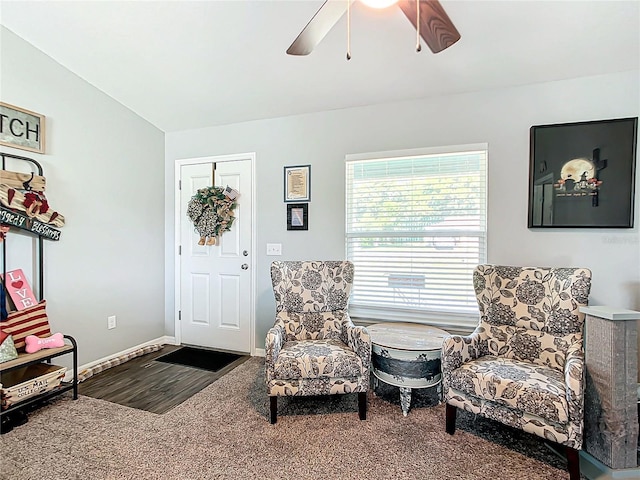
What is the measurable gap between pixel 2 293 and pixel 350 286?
8.50 feet

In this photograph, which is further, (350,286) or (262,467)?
(350,286)

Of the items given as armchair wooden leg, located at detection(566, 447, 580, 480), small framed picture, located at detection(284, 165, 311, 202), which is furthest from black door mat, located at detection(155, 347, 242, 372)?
armchair wooden leg, located at detection(566, 447, 580, 480)

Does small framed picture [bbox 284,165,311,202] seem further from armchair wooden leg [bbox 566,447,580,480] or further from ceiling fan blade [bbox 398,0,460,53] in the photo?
armchair wooden leg [bbox 566,447,580,480]

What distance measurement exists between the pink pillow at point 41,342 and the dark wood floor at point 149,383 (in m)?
0.50

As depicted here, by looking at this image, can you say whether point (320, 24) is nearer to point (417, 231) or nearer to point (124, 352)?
point (417, 231)

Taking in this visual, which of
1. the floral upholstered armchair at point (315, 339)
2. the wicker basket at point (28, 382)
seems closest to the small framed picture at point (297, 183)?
the floral upholstered armchair at point (315, 339)

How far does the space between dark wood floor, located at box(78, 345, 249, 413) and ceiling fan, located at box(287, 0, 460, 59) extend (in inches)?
103

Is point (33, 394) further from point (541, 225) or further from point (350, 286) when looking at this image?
point (541, 225)

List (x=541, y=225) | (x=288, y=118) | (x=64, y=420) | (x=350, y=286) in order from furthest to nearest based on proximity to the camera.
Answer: (x=288, y=118) → (x=350, y=286) → (x=541, y=225) → (x=64, y=420)

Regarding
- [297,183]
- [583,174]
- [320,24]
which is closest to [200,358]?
[297,183]

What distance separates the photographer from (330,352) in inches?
→ 90.7

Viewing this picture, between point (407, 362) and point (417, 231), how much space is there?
1.18 metres

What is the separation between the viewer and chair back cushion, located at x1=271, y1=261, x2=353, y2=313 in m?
2.79

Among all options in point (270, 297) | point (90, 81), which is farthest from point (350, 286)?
point (90, 81)
